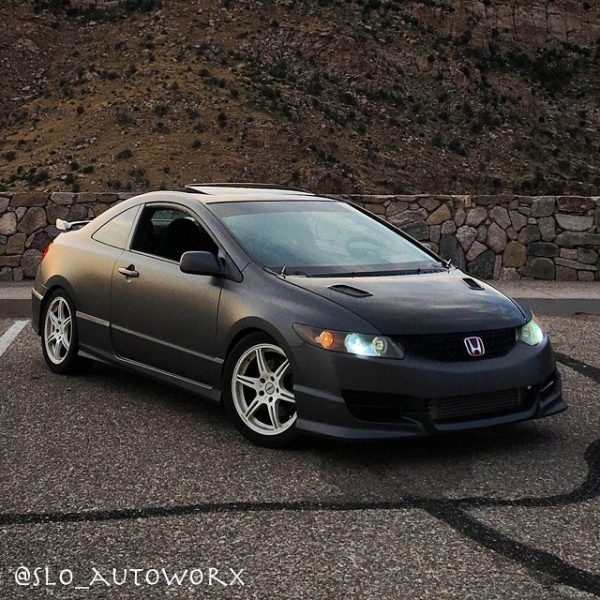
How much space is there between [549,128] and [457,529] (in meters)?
53.2

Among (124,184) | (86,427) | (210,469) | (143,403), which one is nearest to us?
(210,469)

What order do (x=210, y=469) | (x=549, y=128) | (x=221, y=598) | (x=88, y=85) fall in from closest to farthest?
(x=221, y=598)
(x=210, y=469)
(x=88, y=85)
(x=549, y=128)

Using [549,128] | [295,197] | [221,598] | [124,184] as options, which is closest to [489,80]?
[549,128]

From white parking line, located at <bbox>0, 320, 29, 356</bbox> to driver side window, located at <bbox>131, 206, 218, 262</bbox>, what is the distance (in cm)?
228

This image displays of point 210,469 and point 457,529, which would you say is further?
point 210,469

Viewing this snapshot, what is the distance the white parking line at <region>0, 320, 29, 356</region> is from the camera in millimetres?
8384

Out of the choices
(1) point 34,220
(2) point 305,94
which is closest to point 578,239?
(1) point 34,220

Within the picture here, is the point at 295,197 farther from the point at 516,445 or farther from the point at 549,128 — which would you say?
the point at 549,128

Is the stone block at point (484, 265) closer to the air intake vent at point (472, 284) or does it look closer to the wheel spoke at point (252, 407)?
the air intake vent at point (472, 284)

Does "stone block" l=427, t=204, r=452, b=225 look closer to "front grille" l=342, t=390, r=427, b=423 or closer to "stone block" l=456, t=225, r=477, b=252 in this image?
"stone block" l=456, t=225, r=477, b=252

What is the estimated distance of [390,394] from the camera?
4805 millimetres

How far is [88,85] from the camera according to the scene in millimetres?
50312

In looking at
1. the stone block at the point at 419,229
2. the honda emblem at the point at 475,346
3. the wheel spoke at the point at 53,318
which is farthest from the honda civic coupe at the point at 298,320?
the stone block at the point at 419,229

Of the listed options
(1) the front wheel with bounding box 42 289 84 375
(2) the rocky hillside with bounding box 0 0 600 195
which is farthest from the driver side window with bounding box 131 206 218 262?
(2) the rocky hillside with bounding box 0 0 600 195
